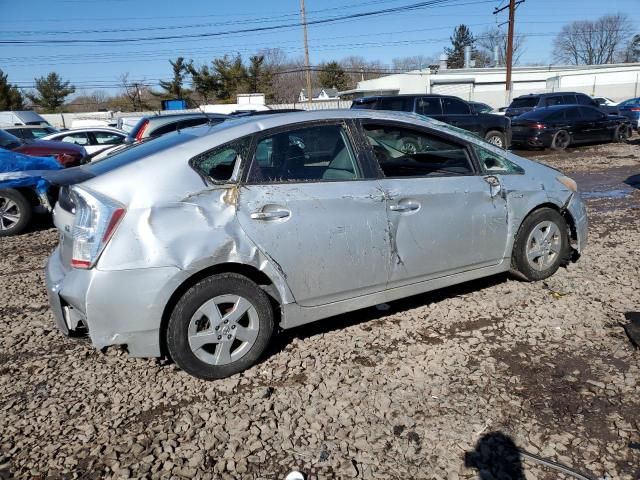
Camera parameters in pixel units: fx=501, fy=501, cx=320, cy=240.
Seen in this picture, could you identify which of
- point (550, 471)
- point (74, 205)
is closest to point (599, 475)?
point (550, 471)

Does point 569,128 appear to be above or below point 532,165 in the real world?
below

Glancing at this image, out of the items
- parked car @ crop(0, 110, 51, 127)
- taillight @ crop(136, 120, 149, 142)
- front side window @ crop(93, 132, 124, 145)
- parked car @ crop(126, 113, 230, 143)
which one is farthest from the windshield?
parked car @ crop(0, 110, 51, 127)

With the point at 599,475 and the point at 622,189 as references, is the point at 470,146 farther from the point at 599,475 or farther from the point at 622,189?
the point at 622,189

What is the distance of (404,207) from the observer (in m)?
3.58

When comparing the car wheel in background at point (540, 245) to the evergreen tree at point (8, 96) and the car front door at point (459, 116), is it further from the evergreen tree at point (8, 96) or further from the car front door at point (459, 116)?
the evergreen tree at point (8, 96)

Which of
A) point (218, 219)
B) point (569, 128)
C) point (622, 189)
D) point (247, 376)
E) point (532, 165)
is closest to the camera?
point (218, 219)

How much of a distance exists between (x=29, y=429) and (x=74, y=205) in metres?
1.29

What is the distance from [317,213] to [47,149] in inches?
306

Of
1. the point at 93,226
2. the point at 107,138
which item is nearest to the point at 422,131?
the point at 93,226

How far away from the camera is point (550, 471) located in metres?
2.35

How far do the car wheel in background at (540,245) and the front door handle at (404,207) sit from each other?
1.19 m

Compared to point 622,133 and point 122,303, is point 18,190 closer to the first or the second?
point 122,303

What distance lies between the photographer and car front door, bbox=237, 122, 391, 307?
3.16 metres

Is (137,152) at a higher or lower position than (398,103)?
higher
